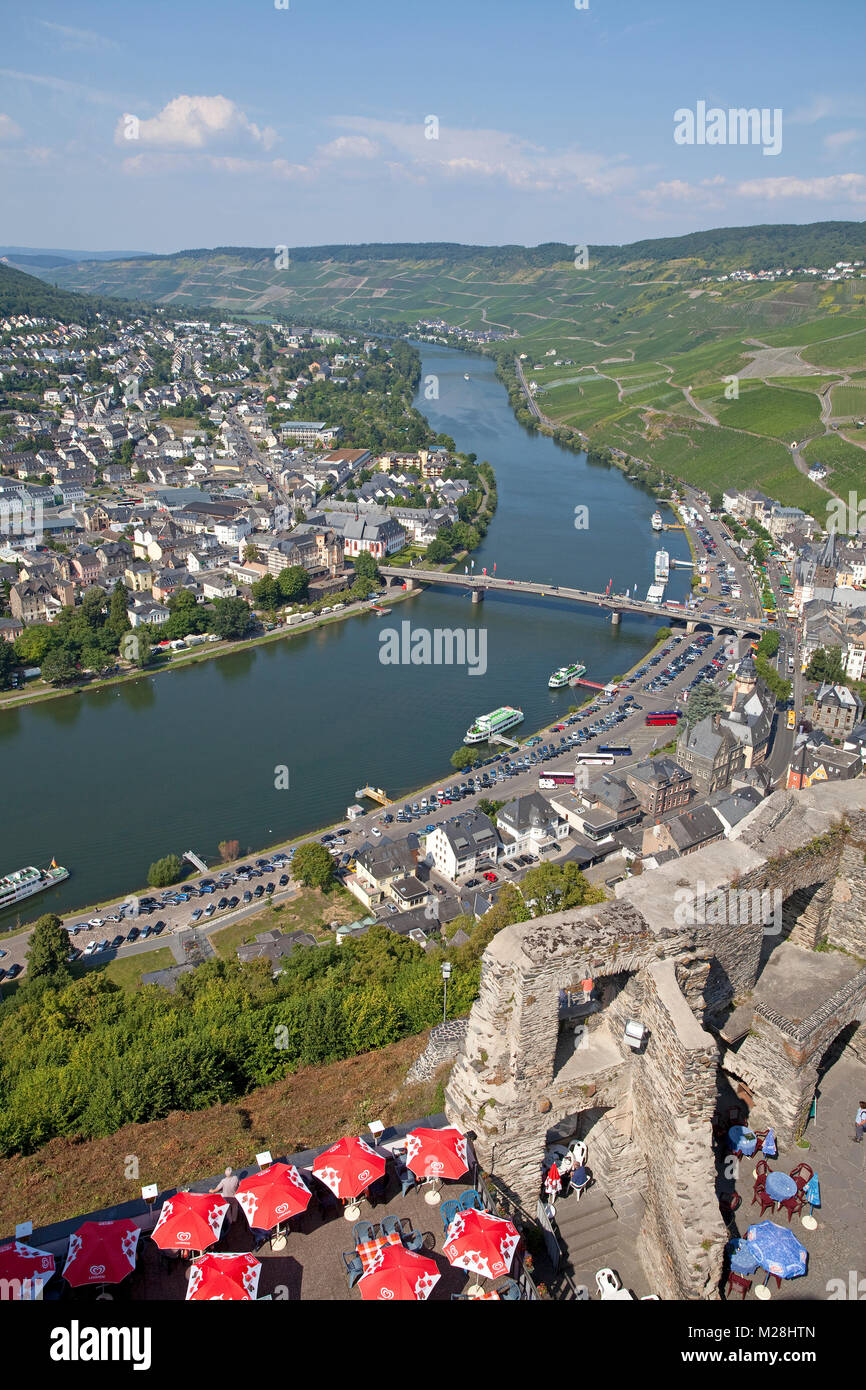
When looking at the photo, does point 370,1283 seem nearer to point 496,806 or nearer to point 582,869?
point 582,869

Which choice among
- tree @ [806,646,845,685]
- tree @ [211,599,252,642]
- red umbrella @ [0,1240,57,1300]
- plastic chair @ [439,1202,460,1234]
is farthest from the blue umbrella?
tree @ [211,599,252,642]

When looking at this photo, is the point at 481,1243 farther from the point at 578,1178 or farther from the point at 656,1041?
the point at 656,1041

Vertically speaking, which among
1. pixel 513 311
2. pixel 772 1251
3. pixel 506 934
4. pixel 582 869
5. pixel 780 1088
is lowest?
pixel 582 869

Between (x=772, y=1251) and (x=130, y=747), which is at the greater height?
(x=772, y=1251)

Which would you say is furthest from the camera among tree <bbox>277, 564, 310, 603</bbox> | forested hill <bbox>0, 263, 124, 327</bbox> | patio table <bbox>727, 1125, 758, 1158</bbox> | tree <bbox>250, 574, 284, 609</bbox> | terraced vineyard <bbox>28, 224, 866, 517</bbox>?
forested hill <bbox>0, 263, 124, 327</bbox>

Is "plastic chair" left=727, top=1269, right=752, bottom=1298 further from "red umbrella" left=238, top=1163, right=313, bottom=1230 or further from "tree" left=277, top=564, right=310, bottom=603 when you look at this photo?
"tree" left=277, top=564, right=310, bottom=603

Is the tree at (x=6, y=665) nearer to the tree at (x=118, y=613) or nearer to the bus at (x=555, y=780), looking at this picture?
the tree at (x=118, y=613)
